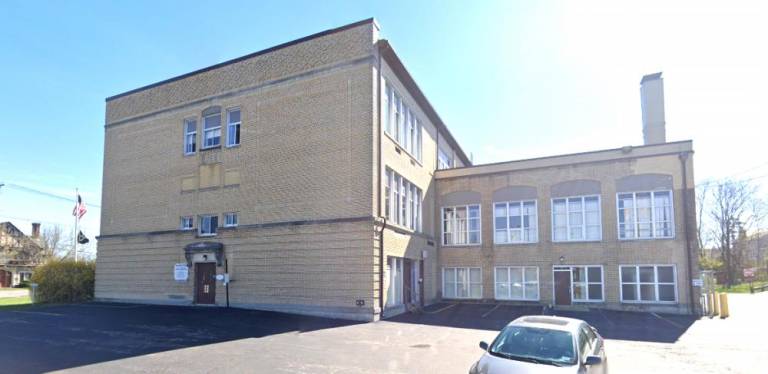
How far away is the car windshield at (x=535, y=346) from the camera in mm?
7199

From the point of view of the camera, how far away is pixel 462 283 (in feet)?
88.5

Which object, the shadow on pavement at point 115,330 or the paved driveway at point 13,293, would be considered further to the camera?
the paved driveway at point 13,293

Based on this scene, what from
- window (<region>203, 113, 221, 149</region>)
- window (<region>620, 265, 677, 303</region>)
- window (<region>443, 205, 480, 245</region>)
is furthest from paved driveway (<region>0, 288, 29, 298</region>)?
window (<region>620, 265, 677, 303</region>)

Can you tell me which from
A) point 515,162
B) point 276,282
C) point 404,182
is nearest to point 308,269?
point 276,282

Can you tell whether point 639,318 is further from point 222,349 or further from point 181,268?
point 181,268

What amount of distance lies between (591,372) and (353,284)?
39.0ft

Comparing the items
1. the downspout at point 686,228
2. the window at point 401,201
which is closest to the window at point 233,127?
the window at point 401,201

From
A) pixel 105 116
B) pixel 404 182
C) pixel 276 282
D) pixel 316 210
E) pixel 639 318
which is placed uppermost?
pixel 105 116

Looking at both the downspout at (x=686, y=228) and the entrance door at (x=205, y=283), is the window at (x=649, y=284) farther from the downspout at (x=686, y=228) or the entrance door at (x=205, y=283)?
the entrance door at (x=205, y=283)

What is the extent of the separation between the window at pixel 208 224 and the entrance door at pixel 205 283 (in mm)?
1501

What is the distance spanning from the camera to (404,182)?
23.4 meters

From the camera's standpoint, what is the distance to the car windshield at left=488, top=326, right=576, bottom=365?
720 cm

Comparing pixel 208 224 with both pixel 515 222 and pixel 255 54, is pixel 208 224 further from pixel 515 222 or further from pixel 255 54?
pixel 515 222

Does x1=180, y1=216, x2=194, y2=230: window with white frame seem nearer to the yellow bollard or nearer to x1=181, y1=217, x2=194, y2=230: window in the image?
x1=181, y1=217, x2=194, y2=230: window
